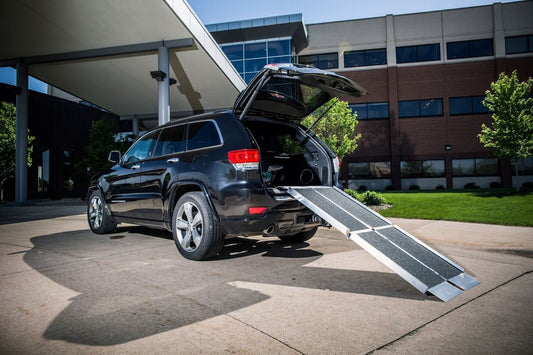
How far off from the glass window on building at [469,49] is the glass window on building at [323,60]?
29.1 feet

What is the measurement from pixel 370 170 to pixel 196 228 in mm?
24282

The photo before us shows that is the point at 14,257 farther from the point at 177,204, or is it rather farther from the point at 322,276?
the point at 322,276

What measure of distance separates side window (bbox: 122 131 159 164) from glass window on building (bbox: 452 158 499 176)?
2606 cm

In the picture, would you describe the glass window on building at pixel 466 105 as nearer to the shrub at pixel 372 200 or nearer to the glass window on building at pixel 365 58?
the glass window on building at pixel 365 58

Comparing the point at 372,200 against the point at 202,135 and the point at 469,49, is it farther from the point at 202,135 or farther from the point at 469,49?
the point at 469,49

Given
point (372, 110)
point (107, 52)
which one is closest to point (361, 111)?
point (372, 110)

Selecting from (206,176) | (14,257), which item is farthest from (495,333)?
(14,257)

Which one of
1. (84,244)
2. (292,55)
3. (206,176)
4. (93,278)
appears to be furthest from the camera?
(292,55)

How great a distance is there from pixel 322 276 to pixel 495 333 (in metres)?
1.65

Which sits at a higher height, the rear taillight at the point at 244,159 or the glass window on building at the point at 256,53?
the glass window on building at the point at 256,53

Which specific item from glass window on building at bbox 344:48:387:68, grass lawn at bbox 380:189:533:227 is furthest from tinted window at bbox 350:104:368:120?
grass lawn at bbox 380:189:533:227

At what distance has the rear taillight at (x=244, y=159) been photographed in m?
3.72

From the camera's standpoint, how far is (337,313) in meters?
2.55

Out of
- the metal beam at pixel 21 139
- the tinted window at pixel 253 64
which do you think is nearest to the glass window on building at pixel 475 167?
the tinted window at pixel 253 64
